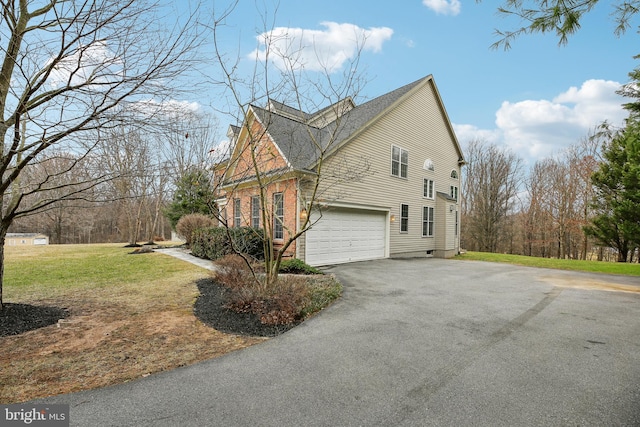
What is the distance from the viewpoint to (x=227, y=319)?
4957 mm

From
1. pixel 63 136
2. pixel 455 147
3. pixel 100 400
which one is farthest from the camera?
pixel 455 147

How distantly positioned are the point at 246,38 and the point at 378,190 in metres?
8.23

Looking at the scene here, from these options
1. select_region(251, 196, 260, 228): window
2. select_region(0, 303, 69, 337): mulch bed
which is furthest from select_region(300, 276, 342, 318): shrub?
select_region(251, 196, 260, 228): window

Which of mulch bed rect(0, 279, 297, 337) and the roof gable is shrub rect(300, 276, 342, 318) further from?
the roof gable

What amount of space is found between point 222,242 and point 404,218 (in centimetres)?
832

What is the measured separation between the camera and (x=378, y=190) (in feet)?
41.5

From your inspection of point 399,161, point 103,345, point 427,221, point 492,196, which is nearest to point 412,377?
point 103,345

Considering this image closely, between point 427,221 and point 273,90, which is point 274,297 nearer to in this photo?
point 273,90

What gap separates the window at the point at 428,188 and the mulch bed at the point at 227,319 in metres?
12.1

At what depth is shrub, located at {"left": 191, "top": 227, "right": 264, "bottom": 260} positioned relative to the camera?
10.1m

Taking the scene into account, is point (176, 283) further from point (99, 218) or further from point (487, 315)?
point (99, 218)

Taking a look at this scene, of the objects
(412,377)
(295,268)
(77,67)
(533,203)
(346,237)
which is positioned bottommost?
(412,377)

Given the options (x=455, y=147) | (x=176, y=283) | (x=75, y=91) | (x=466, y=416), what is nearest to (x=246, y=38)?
(x=75, y=91)

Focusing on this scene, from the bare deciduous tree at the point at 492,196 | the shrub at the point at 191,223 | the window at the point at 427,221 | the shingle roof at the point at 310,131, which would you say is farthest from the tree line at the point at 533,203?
the shrub at the point at 191,223
